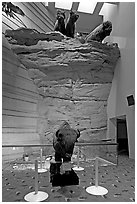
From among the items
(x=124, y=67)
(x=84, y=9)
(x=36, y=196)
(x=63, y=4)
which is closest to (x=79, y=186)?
(x=36, y=196)

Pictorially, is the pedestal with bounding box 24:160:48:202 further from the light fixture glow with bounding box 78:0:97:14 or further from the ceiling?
the light fixture glow with bounding box 78:0:97:14

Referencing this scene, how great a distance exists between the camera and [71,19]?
603 cm

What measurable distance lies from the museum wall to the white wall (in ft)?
7.88

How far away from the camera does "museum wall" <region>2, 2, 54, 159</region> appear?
4.68m

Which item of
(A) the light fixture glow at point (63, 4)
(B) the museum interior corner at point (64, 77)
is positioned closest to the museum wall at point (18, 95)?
(B) the museum interior corner at point (64, 77)

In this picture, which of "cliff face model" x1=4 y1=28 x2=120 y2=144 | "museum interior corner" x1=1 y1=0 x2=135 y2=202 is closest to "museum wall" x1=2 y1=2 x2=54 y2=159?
"museum interior corner" x1=1 y1=0 x2=135 y2=202

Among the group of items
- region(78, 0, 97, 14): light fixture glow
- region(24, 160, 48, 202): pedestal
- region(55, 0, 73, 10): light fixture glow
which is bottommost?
region(24, 160, 48, 202): pedestal

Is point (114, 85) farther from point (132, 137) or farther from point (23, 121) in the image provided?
point (23, 121)

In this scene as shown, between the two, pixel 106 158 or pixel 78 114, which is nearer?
pixel 106 158

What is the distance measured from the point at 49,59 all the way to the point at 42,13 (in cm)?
207

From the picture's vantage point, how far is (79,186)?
2592mm

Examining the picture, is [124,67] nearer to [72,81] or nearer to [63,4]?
[72,81]

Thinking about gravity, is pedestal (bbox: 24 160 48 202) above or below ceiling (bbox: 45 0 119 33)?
below

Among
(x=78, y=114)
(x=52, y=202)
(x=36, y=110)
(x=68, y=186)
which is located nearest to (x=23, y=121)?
(x=36, y=110)
